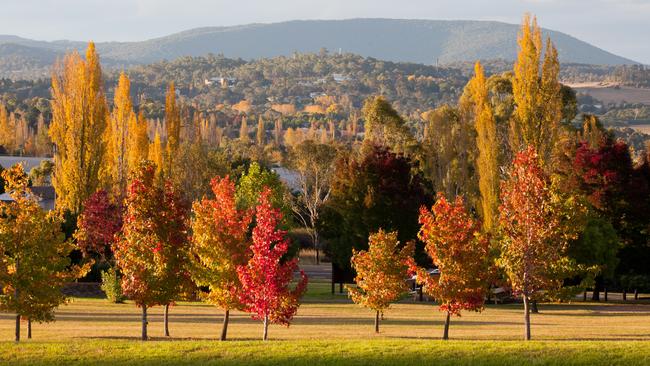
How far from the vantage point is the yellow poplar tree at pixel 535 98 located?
2611 inches

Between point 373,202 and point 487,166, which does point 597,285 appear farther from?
point 373,202

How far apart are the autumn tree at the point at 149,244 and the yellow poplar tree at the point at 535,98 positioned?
33.8 metres

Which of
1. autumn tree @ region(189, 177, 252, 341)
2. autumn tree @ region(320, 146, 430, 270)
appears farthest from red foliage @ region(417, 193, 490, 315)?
autumn tree @ region(320, 146, 430, 270)

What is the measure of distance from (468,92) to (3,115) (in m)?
85.7

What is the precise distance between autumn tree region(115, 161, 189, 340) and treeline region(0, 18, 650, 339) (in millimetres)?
57

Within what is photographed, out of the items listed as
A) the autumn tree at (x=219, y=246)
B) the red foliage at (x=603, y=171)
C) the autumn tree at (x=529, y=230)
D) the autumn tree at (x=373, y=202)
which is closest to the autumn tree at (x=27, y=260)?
the autumn tree at (x=219, y=246)

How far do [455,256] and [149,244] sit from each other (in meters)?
12.4

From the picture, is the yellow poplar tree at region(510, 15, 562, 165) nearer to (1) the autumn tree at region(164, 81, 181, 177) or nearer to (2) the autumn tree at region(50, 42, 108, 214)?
(2) the autumn tree at region(50, 42, 108, 214)

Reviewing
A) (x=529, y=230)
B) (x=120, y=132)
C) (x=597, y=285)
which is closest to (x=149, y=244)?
(x=529, y=230)

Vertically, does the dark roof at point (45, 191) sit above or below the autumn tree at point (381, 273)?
below

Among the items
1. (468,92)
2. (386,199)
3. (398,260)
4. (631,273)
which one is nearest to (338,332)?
(398,260)

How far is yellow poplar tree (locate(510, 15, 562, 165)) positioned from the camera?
6631 centimetres

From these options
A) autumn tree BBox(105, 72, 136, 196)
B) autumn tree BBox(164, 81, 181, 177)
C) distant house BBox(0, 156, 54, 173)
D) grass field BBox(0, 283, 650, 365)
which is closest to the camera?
grass field BBox(0, 283, 650, 365)

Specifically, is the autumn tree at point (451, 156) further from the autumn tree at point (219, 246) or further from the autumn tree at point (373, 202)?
the autumn tree at point (219, 246)
